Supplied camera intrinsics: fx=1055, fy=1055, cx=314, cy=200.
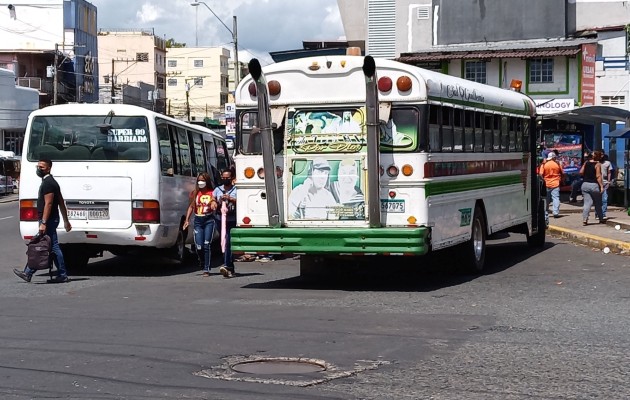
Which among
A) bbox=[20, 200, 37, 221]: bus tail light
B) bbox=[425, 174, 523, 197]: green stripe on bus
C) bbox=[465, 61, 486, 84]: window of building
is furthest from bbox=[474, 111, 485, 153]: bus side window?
bbox=[465, 61, 486, 84]: window of building

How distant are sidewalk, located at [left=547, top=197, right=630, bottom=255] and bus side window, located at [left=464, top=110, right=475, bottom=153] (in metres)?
4.87

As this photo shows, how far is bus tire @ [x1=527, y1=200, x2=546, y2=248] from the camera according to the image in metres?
20.7

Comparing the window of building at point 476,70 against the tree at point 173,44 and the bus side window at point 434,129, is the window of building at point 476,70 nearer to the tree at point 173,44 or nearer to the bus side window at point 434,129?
the bus side window at point 434,129

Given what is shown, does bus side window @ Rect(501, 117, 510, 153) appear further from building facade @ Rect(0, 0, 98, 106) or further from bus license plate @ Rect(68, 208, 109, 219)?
building facade @ Rect(0, 0, 98, 106)

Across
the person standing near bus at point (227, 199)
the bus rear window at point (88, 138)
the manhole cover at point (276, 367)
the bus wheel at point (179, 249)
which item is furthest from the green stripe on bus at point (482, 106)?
the manhole cover at point (276, 367)

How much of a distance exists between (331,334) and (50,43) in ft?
240

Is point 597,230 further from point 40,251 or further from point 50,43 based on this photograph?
point 50,43

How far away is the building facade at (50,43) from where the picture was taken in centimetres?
7581

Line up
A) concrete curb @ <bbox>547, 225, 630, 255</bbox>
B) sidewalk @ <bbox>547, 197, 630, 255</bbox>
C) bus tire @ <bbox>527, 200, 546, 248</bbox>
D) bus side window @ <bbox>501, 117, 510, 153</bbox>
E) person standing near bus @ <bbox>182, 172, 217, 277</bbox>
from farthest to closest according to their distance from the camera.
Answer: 1. bus tire @ <bbox>527, 200, 546, 248</bbox>
2. sidewalk @ <bbox>547, 197, 630, 255</bbox>
3. concrete curb @ <bbox>547, 225, 630, 255</bbox>
4. bus side window @ <bbox>501, 117, 510, 153</bbox>
5. person standing near bus @ <bbox>182, 172, 217, 277</bbox>

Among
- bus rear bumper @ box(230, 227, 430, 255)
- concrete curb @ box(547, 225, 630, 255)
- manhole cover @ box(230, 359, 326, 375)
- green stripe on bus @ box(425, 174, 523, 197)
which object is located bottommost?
manhole cover @ box(230, 359, 326, 375)

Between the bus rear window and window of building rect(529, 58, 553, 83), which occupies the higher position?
window of building rect(529, 58, 553, 83)

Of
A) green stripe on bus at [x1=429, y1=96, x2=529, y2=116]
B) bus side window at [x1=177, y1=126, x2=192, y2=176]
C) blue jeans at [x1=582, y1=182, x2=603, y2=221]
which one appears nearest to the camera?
green stripe on bus at [x1=429, y1=96, x2=529, y2=116]

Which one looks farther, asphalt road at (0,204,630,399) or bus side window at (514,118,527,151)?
bus side window at (514,118,527,151)

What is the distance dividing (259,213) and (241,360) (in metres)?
5.50
